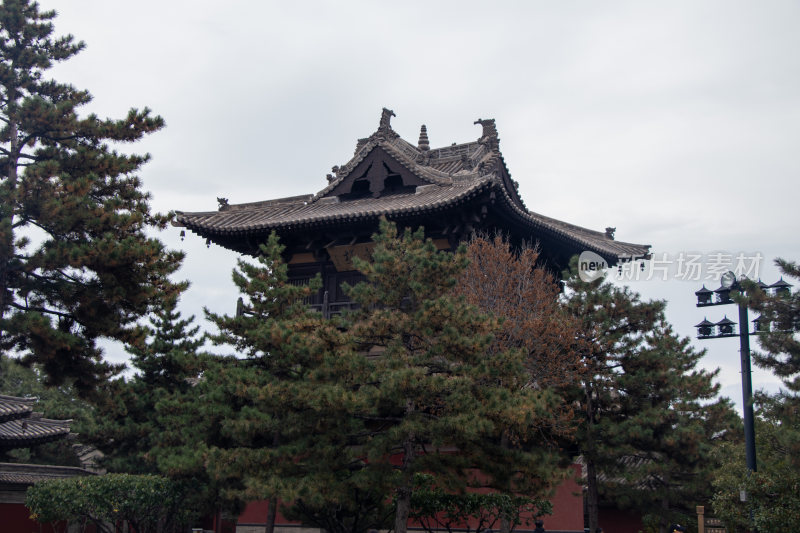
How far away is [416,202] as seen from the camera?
1655 centimetres

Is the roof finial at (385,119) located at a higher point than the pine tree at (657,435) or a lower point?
higher

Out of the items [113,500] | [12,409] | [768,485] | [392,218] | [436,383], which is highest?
[392,218]

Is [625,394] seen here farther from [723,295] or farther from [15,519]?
[15,519]

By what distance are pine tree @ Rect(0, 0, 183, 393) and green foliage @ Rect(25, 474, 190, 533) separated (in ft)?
6.85

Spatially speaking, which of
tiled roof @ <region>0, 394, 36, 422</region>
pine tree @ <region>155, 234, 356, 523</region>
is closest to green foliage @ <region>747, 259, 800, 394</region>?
pine tree @ <region>155, 234, 356, 523</region>

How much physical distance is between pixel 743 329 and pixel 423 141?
11120mm

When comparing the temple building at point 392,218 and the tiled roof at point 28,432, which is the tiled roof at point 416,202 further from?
the tiled roof at point 28,432

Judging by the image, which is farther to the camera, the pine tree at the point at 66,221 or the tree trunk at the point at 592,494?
the tree trunk at the point at 592,494

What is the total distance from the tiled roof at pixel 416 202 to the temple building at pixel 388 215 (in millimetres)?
27

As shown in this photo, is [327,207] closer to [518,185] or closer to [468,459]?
[518,185]

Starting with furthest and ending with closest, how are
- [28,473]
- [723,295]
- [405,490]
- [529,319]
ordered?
[28,473]
[529,319]
[723,295]
[405,490]

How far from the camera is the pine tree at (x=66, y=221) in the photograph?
1240cm

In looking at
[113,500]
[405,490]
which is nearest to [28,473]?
[113,500]

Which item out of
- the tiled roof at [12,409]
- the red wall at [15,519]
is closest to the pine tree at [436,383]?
the tiled roof at [12,409]
